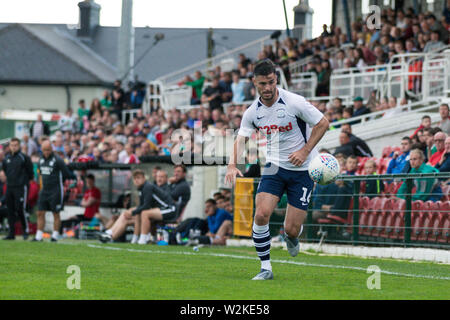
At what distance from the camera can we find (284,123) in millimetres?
10672

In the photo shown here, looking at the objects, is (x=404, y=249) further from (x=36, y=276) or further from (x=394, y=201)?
(x=36, y=276)

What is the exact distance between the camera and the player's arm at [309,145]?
10.4 m

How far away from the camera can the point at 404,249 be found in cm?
1532

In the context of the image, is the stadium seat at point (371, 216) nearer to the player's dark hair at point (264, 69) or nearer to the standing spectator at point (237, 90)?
the player's dark hair at point (264, 69)

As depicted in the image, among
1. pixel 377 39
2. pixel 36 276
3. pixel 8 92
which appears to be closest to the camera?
pixel 36 276

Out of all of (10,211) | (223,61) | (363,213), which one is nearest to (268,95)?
(363,213)

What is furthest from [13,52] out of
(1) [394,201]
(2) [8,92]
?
(1) [394,201]

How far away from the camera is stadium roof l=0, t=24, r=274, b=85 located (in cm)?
5725

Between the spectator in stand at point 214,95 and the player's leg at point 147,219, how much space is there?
8271mm

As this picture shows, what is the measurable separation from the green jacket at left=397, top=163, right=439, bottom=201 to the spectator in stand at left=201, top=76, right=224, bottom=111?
13.0m

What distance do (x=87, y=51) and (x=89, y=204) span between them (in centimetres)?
3915

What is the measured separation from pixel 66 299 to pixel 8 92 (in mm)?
50062

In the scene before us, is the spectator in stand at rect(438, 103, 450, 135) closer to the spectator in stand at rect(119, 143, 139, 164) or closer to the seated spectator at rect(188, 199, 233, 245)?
the seated spectator at rect(188, 199, 233, 245)
